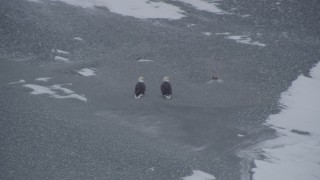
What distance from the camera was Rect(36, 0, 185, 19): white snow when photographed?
39487 mm

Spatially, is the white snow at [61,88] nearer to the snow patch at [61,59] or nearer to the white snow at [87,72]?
the white snow at [87,72]

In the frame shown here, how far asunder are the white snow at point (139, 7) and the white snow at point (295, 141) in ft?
61.0

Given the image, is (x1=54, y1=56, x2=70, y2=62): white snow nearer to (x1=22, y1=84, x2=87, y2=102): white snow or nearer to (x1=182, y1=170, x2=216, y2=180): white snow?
(x1=22, y1=84, x2=87, y2=102): white snow

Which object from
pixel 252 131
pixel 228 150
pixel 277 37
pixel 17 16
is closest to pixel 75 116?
pixel 228 150

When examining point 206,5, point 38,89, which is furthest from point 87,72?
point 206,5

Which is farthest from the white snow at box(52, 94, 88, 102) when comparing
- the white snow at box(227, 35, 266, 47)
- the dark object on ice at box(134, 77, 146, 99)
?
the white snow at box(227, 35, 266, 47)

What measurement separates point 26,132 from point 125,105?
612cm

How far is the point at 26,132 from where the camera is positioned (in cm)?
1583

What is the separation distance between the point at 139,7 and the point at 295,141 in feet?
91.2

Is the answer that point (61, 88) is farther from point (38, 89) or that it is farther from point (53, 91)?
point (38, 89)

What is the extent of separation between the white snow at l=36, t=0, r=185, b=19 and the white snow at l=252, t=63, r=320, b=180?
61.0 ft

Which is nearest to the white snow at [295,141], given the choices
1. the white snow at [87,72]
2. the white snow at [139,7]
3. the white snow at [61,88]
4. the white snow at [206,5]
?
the white snow at [61,88]

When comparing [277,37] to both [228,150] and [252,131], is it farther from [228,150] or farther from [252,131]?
[228,150]

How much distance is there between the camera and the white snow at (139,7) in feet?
130
